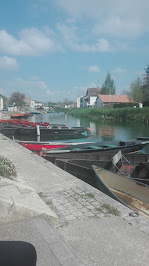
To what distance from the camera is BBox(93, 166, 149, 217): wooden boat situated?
6.66 meters

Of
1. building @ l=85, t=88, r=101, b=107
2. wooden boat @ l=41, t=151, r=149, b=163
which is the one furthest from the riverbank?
building @ l=85, t=88, r=101, b=107

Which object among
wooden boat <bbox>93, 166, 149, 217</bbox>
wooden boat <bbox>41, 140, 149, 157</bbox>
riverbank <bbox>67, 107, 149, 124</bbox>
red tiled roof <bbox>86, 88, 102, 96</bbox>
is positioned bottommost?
wooden boat <bbox>93, 166, 149, 217</bbox>

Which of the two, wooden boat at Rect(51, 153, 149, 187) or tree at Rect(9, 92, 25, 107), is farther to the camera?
tree at Rect(9, 92, 25, 107)

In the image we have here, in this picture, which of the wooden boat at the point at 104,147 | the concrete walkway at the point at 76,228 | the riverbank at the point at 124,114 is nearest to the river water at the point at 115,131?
the riverbank at the point at 124,114

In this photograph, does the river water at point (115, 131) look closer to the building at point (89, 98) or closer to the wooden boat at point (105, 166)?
the wooden boat at point (105, 166)

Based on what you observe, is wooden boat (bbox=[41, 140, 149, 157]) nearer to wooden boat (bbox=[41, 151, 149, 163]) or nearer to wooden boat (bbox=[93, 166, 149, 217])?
wooden boat (bbox=[41, 151, 149, 163])

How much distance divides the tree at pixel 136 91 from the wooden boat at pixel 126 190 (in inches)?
2501

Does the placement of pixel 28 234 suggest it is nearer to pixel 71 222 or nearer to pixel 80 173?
pixel 71 222

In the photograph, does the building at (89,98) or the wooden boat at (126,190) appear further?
the building at (89,98)

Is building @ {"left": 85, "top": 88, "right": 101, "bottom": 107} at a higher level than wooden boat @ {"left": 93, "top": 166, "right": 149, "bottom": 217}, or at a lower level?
higher

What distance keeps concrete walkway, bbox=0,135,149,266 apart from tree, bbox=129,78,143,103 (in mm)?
66396

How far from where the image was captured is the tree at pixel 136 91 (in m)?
69.8

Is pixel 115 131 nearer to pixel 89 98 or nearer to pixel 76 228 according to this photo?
pixel 76 228

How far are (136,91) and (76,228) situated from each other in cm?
7174
